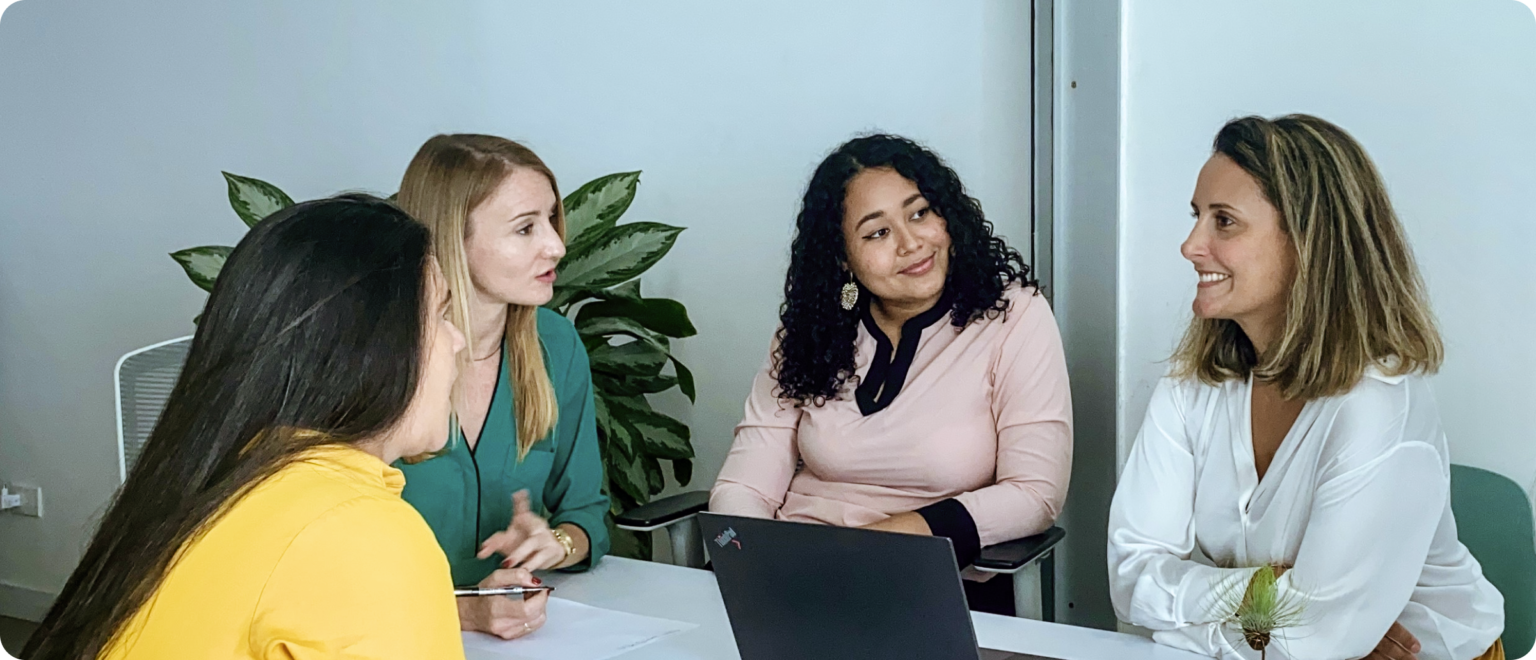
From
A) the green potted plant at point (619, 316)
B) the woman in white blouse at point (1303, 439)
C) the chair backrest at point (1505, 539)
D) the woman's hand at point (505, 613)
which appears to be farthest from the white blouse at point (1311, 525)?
the green potted plant at point (619, 316)

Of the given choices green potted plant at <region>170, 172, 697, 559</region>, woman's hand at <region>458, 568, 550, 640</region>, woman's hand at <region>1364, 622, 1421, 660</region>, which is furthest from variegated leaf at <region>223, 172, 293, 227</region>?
woman's hand at <region>1364, 622, 1421, 660</region>

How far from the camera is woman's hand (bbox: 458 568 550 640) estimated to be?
1596 millimetres

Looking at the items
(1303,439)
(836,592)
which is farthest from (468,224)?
(1303,439)

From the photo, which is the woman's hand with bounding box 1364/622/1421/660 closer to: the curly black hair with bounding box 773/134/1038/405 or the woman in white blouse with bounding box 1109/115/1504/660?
the woman in white blouse with bounding box 1109/115/1504/660

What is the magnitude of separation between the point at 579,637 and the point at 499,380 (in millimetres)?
572

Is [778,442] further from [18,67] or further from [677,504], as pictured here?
[18,67]

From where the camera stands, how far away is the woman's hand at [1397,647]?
153 centimetres

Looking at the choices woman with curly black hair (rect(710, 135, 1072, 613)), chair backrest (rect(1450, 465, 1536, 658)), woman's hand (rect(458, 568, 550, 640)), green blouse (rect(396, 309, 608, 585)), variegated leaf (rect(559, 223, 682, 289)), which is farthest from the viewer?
variegated leaf (rect(559, 223, 682, 289))

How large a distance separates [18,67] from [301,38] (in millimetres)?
1250

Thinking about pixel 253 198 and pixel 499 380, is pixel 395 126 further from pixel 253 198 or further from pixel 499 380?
pixel 499 380

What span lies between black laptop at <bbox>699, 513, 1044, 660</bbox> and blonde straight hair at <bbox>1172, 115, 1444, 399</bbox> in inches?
24.1

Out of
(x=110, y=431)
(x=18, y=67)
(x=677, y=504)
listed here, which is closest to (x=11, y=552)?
(x=110, y=431)

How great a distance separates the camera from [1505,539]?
177 cm

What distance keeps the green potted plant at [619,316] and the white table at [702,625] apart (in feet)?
2.70
